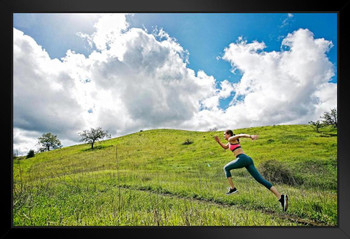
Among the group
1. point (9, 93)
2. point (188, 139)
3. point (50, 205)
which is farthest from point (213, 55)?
point (188, 139)

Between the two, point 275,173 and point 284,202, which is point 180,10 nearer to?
point 284,202

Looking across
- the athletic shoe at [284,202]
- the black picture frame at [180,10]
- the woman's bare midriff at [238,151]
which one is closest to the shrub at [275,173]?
the athletic shoe at [284,202]

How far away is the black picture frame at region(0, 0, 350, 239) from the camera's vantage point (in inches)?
66.1

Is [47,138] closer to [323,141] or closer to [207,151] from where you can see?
[207,151]

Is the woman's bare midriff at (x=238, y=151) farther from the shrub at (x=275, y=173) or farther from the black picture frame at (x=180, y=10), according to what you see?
the shrub at (x=275, y=173)

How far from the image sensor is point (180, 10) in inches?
69.4

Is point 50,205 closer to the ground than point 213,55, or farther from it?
closer to the ground

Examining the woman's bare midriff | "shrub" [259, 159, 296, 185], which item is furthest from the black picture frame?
"shrub" [259, 159, 296, 185]

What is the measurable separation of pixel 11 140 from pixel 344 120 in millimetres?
2812

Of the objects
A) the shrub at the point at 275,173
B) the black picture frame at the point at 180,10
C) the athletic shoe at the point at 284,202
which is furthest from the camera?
the shrub at the point at 275,173

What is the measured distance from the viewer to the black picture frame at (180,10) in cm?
168

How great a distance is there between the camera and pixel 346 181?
66.0 inches

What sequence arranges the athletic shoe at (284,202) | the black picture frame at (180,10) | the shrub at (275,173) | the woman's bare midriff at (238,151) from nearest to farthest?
the black picture frame at (180,10) < the athletic shoe at (284,202) < the woman's bare midriff at (238,151) < the shrub at (275,173)

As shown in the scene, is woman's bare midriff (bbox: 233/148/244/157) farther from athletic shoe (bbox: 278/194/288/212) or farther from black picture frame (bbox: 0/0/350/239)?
black picture frame (bbox: 0/0/350/239)
